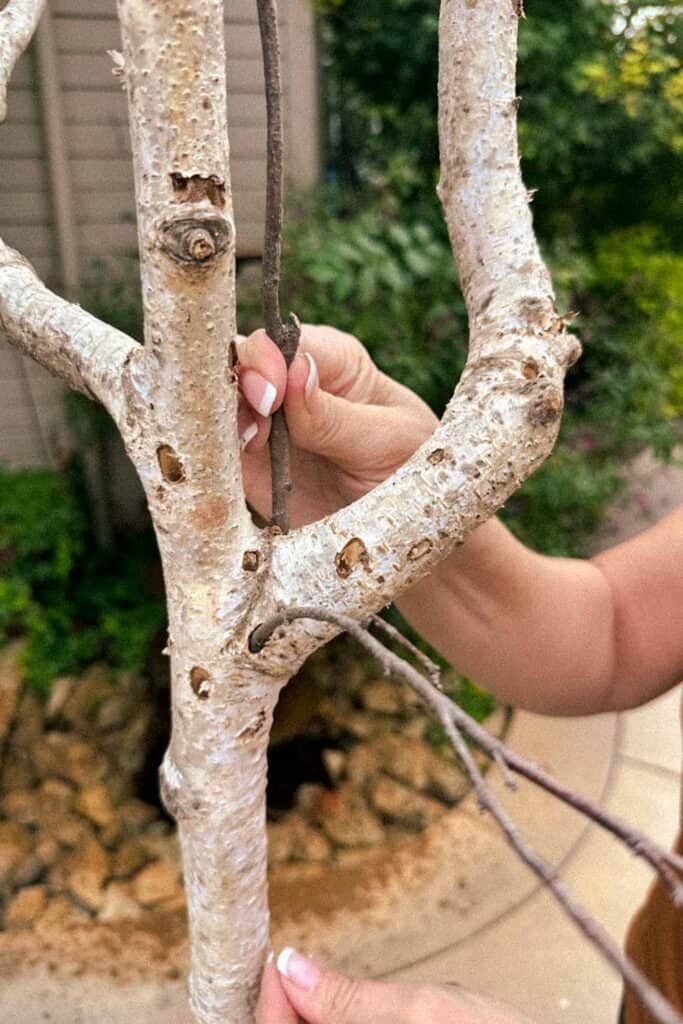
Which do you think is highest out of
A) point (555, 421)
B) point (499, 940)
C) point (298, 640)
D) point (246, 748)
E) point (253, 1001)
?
point (555, 421)

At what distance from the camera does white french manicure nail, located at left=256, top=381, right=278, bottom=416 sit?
83 cm

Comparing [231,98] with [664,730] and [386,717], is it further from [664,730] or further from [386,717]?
[664,730]

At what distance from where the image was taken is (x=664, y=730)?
2814 millimetres

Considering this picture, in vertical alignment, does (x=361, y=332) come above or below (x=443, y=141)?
below

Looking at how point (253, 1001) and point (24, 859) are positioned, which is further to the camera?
point (24, 859)

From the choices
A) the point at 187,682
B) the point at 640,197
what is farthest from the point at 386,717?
the point at 640,197

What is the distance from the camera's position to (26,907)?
2.20m

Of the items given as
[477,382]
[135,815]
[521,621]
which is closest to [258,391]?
[477,382]

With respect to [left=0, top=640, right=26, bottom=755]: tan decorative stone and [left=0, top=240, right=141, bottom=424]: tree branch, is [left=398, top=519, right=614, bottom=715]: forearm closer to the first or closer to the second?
[left=0, top=240, right=141, bottom=424]: tree branch

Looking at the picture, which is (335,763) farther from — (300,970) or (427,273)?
(300,970)

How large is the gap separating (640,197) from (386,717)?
266cm

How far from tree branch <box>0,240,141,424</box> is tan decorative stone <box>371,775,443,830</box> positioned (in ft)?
6.59

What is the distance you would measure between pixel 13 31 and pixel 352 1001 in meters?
1.15

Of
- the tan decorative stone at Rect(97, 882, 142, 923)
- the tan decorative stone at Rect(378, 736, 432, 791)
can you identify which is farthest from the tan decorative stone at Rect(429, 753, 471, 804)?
the tan decorative stone at Rect(97, 882, 142, 923)
